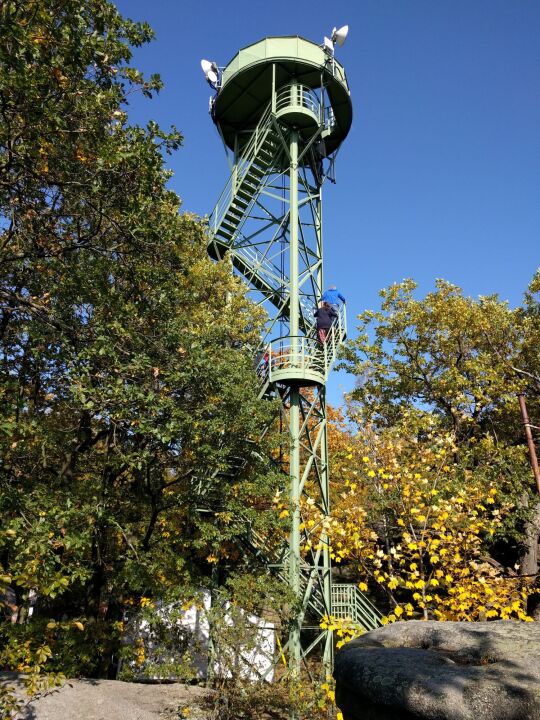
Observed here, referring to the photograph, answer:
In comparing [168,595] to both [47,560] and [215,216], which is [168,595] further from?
[215,216]

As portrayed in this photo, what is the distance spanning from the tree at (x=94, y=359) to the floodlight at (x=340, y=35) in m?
9.55

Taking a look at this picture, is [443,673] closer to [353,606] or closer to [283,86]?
[353,606]

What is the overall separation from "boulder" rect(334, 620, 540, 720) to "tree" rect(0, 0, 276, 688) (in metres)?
3.21

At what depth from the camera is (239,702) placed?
31.3 ft

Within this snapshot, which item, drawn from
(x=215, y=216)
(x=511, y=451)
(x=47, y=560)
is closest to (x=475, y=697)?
(x=47, y=560)

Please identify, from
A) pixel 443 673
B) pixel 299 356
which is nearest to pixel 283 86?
pixel 299 356

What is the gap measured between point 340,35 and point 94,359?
15.7 meters

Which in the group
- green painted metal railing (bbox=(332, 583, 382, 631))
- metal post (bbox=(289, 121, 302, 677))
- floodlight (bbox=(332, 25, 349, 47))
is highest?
floodlight (bbox=(332, 25, 349, 47))

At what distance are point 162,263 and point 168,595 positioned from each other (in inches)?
266

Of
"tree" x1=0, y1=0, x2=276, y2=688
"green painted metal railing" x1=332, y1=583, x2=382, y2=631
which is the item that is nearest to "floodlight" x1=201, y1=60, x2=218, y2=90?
"tree" x1=0, y1=0, x2=276, y2=688

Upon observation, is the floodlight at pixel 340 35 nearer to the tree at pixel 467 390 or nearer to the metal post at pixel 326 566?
the tree at pixel 467 390

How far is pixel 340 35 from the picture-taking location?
17.6 meters

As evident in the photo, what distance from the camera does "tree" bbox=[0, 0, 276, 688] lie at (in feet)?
A: 20.3

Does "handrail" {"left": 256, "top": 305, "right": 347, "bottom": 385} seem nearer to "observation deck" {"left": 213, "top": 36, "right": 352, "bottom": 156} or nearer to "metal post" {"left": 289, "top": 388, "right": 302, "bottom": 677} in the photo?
"metal post" {"left": 289, "top": 388, "right": 302, "bottom": 677}
